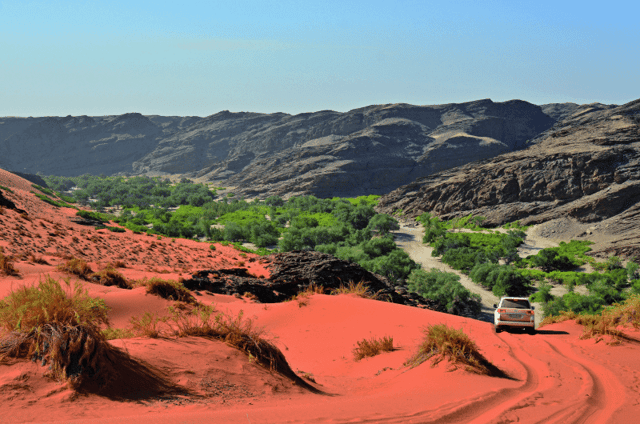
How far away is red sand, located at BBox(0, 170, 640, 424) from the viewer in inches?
159

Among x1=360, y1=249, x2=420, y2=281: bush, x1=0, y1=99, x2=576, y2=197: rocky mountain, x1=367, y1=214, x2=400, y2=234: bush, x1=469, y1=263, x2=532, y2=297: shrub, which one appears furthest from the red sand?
x1=0, y1=99, x2=576, y2=197: rocky mountain

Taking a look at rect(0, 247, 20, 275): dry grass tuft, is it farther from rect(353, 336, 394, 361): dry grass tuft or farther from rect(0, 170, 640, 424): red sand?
rect(353, 336, 394, 361): dry grass tuft

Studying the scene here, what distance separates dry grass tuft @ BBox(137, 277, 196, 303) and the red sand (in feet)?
1.14

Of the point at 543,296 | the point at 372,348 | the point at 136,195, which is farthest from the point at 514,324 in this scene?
the point at 136,195

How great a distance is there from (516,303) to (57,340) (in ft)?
39.9

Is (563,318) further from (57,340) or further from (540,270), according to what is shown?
(540,270)

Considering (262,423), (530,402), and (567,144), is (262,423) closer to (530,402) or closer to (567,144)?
(530,402)

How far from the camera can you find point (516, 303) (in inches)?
479

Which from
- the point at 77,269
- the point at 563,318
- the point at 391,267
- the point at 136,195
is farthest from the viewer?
the point at 136,195

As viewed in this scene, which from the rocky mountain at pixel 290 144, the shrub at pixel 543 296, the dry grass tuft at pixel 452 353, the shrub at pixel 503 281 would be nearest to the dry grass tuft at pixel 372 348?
the dry grass tuft at pixel 452 353

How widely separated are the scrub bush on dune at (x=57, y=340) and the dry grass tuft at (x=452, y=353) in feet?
17.9

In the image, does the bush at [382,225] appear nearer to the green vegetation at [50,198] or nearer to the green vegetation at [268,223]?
the green vegetation at [268,223]

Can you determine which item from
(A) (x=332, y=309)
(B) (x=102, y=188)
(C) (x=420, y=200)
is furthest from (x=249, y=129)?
(A) (x=332, y=309)

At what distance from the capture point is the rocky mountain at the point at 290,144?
113000mm
